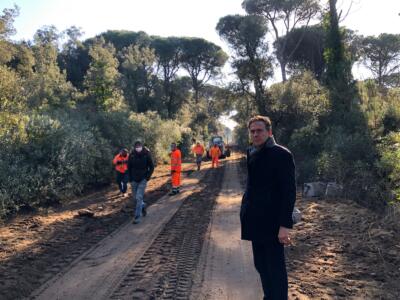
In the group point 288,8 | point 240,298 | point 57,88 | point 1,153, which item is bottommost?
point 240,298

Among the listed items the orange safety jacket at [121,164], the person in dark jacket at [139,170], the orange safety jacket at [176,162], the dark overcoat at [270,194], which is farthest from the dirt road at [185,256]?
the orange safety jacket at [176,162]

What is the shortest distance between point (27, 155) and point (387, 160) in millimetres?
10526

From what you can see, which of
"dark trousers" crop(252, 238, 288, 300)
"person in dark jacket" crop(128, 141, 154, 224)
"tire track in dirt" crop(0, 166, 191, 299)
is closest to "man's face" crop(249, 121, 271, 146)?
"dark trousers" crop(252, 238, 288, 300)

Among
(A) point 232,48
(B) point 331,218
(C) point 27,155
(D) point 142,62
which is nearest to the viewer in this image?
(B) point 331,218

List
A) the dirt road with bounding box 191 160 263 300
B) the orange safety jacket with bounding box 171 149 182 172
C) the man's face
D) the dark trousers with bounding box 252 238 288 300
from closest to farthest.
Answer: the dark trousers with bounding box 252 238 288 300 → the man's face → the dirt road with bounding box 191 160 263 300 → the orange safety jacket with bounding box 171 149 182 172

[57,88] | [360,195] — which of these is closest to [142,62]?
[57,88]

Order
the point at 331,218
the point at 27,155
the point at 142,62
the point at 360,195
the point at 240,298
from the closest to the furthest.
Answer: the point at 240,298 → the point at 331,218 → the point at 360,195 → the point at 27,155 → the point at 142,62

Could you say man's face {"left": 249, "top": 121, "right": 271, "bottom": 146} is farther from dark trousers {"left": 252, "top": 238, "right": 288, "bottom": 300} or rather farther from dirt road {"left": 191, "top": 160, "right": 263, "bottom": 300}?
dirt road {"left": 191, "top": 160, "right": 263, "bottom": 300}

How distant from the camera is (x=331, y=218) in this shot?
916 cm

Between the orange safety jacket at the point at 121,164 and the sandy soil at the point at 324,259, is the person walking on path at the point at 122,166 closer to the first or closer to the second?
the orange safety jacket at the point at 121,164

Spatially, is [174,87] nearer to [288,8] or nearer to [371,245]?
[288,8]

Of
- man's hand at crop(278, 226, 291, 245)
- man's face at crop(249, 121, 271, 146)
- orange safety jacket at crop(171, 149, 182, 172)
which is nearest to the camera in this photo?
man's hand at crop(278, 226, 291, 245)

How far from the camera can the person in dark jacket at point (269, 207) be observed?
3701 millimetres

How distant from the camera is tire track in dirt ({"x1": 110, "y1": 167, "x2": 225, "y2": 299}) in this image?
5.18 meters
